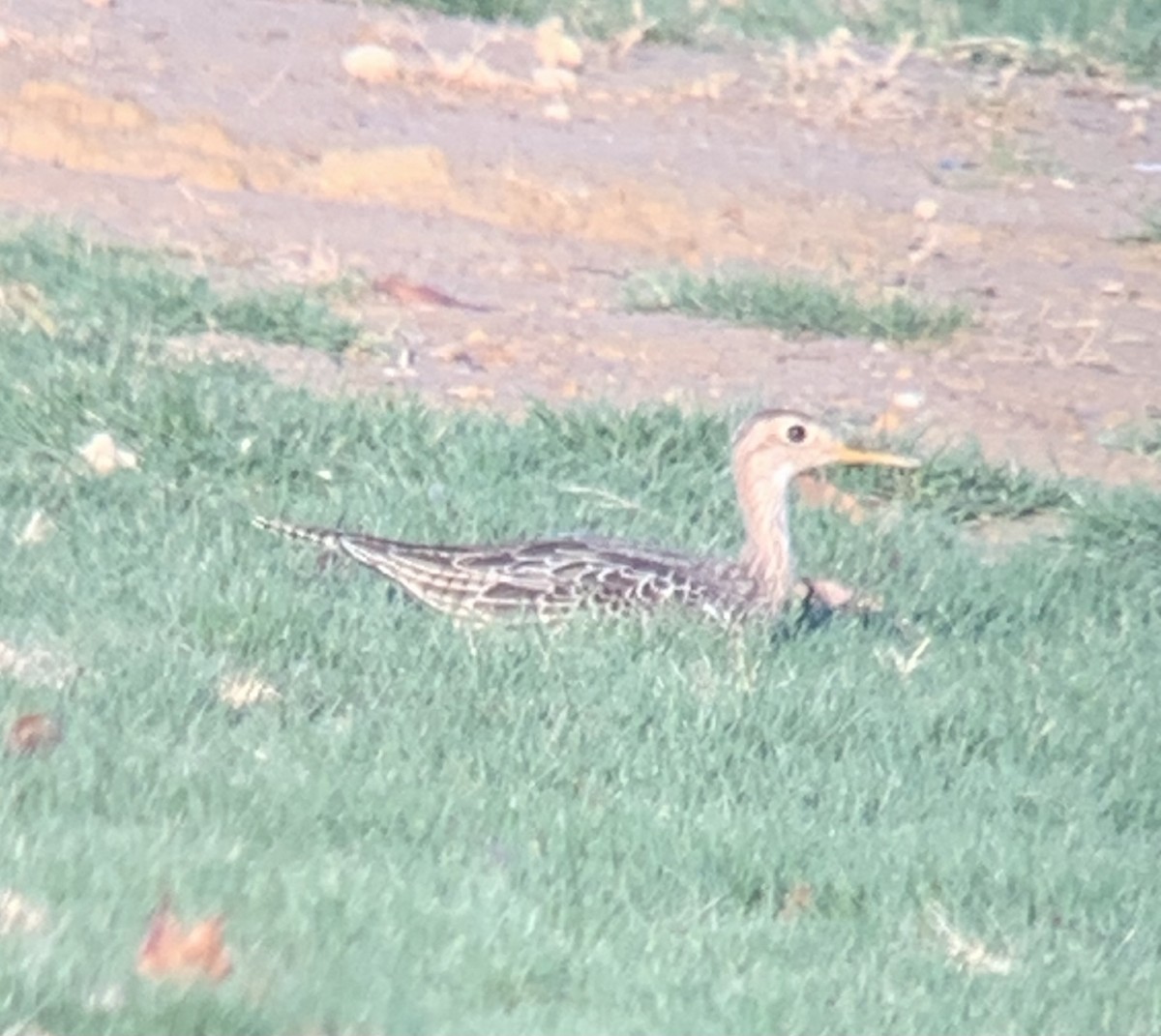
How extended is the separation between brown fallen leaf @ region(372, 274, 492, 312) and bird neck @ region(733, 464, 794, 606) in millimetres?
3296

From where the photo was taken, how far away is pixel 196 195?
42.3ft

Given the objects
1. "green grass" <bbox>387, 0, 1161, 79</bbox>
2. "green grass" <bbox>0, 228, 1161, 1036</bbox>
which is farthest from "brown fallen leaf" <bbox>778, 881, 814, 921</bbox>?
"green grass" <bbox>387, 0, 1161, 79</bbox>

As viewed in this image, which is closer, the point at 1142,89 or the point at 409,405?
the point at 409,405

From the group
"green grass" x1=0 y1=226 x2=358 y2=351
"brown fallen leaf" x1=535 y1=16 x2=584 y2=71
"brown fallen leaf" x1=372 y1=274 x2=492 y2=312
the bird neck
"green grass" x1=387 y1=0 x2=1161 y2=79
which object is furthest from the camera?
"green grass" x1=387 y1=0 x2=1161 y2=79

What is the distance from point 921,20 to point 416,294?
7.20 meters

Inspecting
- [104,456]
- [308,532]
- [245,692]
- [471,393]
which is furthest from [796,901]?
[471,393]

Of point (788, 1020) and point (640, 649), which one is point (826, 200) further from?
point (788, 1020)

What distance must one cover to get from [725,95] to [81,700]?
9.97 meters

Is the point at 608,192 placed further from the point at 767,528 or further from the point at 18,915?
the point at 18,915

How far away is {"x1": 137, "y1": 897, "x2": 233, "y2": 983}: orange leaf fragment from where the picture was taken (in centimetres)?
466

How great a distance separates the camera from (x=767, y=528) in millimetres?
8461

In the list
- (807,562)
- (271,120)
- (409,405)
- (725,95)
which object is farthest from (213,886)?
(725,95)

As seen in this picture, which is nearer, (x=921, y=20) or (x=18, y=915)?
(x=18, y=915)

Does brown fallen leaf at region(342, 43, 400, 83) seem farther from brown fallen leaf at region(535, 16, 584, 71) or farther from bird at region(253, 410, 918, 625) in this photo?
bird at region(253, 410, 918, 625)
